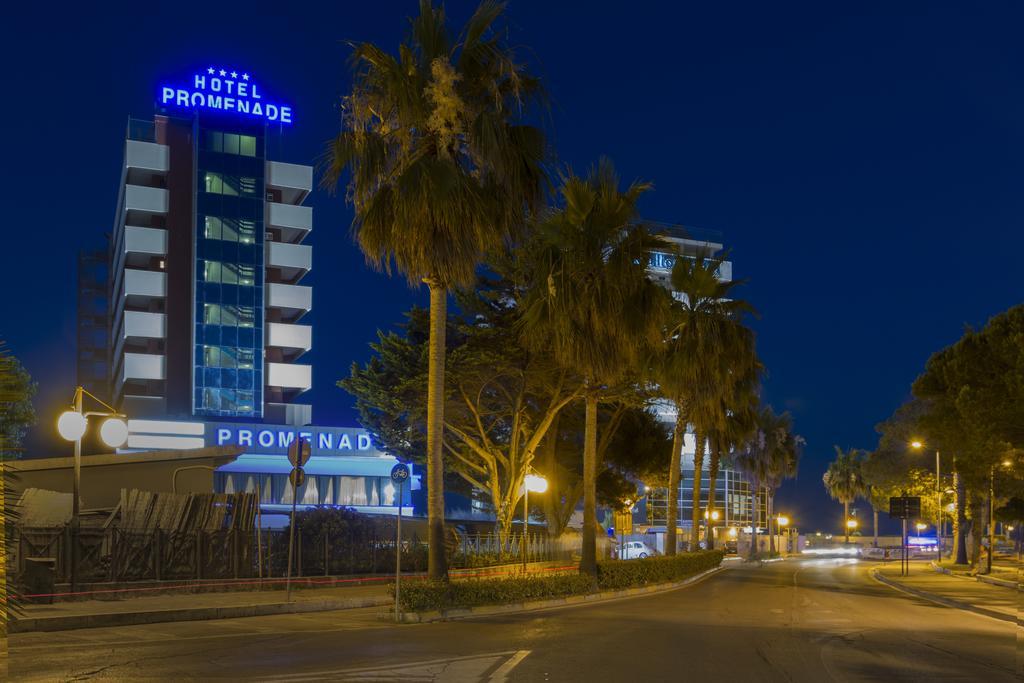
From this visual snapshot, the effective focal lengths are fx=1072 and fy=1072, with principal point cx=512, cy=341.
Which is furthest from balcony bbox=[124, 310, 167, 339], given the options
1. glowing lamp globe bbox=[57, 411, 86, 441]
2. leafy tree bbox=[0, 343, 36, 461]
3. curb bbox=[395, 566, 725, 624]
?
leafy tree bbox=[0, 343, 36, 461]

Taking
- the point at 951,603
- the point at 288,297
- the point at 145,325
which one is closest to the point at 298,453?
the point at 951,603

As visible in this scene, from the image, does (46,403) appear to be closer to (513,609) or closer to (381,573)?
(381,573)

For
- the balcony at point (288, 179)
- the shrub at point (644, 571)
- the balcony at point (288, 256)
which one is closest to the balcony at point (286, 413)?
the balcony at point (288, 256)

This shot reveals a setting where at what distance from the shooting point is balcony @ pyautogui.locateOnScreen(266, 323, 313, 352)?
92000 mm

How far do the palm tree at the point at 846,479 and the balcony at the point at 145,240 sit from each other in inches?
3088

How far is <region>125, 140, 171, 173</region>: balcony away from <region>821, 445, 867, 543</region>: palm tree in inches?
3161

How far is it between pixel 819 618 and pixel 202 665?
14.5m

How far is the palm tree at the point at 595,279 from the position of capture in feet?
92.6

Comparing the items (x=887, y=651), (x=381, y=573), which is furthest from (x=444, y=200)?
(x=381, y=573)

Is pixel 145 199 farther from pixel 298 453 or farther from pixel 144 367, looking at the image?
pixel 298 453

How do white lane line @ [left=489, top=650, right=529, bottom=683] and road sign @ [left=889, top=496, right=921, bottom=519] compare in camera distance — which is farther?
road sign @ [left=889, top=496, right=921, bottom=519]

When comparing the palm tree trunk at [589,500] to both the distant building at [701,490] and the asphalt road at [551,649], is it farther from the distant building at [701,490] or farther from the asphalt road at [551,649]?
the distant building at [701,490]

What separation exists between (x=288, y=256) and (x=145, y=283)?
11.9 meters

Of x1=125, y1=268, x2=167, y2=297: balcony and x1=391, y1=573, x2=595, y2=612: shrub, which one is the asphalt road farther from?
x1=125, y1=268, x2=167, y2=297: balcony
